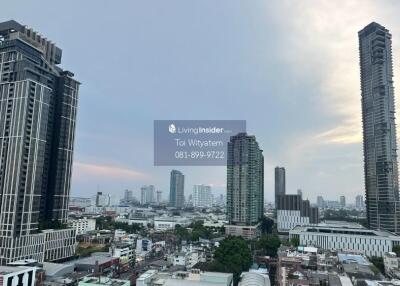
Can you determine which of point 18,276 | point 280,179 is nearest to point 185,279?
point 18,276

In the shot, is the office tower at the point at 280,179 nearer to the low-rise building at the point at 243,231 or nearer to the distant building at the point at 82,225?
the low-rise building at the point at 243,231

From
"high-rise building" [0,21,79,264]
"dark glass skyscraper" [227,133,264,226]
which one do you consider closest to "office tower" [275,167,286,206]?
"dark glass skyscraper" [227,133,264,226]

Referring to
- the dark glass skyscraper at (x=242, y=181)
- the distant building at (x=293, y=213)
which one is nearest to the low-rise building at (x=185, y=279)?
the dark glass skyscraper at (x=242, y=181)

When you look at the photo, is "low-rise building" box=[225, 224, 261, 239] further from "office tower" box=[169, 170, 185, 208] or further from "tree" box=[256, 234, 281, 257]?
"office tower" box=[169, 170, 185, 208]

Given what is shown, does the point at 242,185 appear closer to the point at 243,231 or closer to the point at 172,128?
the point at 243,231

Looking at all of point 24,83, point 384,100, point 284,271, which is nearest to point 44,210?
point 24,83

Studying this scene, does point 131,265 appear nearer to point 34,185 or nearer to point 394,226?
point 34,185
